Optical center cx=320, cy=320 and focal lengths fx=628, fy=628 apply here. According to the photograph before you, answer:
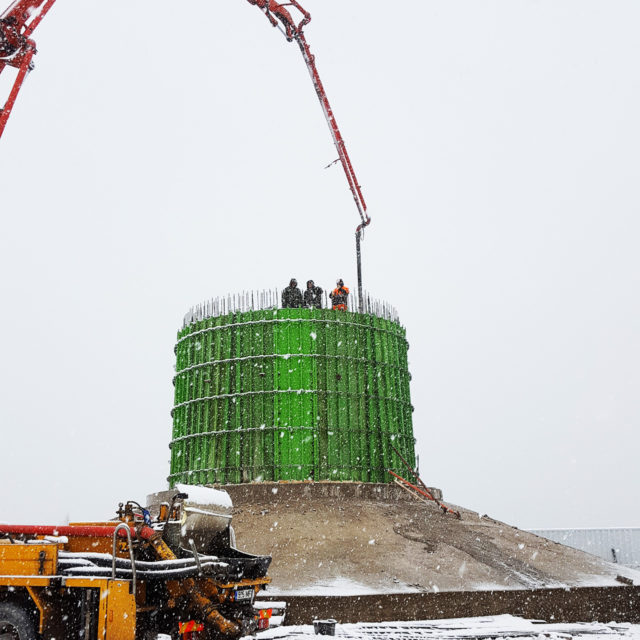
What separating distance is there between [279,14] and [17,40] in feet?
35.6

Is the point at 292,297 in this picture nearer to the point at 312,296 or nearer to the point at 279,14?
the point at 312,296

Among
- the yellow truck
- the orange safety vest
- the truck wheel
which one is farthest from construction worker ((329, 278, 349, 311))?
the truck wheel

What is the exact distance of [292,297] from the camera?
72.4 feet

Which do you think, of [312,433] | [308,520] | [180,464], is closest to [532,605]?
[308,520]

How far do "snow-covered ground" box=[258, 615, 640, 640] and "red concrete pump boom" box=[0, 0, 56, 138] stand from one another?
16.3m

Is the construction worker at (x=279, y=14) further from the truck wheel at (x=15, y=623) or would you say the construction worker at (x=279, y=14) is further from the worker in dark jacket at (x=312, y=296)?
the truck wheel at (x=15, y=623)

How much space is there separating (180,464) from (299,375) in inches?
214

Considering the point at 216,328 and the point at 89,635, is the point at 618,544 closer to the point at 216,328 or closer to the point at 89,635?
the point at 216,328

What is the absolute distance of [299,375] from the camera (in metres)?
20.2

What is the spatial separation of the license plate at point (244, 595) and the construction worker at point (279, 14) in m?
23.0

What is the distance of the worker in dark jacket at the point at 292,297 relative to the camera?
72.2 feet

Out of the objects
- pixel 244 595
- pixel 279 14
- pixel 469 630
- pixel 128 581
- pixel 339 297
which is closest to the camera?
pixel 128 581

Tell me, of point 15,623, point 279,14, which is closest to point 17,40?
point 279,14

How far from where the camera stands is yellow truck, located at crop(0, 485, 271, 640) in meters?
6.64
